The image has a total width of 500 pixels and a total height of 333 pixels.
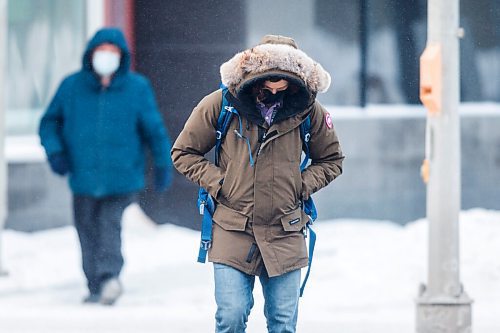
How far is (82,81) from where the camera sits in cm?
799

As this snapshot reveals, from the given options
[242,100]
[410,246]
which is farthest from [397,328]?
[242,100]

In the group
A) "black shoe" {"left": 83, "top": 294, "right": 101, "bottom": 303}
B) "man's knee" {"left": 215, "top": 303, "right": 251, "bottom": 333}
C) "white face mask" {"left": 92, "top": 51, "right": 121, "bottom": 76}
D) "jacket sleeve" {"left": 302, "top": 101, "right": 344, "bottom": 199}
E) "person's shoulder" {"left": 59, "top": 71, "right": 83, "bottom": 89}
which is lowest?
"black shoe" {"left": 83, "top": 294, "right": 101, "bottom": 303}

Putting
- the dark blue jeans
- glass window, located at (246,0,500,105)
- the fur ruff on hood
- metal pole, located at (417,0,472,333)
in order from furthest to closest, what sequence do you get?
glass window, located at (246,0,500,105) → the dark blue jeans → metal pole, located at (417,0,472,333) → the fur ruff on hood

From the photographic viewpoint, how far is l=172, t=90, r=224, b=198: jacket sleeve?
5.23 meters

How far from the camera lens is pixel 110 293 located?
26.6 feet

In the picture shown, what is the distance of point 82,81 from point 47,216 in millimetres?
1786

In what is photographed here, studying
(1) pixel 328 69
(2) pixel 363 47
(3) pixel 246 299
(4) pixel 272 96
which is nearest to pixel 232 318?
(3) pixel 246 299

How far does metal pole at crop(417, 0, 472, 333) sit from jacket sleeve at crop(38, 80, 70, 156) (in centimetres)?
248

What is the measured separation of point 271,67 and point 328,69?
4.66m

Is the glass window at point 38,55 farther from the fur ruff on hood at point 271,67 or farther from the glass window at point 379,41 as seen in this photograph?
the fur ruff on hood at point 271,67

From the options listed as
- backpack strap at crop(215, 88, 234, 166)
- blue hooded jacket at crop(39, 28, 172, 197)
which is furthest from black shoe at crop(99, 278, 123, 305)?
backpack strap at crop(215, 88, 234, 166)

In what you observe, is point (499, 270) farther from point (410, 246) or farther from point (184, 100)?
point (184, 100)

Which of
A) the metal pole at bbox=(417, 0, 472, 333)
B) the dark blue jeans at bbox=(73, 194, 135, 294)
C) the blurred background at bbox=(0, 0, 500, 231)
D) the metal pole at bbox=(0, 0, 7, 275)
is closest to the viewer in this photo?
the metal pole at bbox=(417, 0, 472, 333)

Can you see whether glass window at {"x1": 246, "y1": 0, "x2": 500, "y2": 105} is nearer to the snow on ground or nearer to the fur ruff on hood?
the snow on ground
